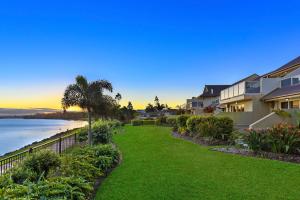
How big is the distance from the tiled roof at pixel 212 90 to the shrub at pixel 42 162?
1851 inches

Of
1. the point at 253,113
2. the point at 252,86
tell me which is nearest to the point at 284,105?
the point at 253,113

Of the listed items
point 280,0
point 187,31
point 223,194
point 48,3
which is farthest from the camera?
point 187,31

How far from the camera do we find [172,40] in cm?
2202

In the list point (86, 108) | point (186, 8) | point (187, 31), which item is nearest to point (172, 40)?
point (187, 31)

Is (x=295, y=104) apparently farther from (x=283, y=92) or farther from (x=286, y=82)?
(x=286, y=82)

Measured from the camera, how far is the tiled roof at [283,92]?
2060 cm

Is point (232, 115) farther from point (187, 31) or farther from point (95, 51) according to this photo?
point (95, 51)

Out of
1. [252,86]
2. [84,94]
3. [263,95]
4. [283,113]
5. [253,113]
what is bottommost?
[253,113]

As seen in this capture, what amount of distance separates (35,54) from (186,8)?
36.4ft

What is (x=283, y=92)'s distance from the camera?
2234 centimetres

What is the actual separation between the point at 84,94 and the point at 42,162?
7000 millimetres

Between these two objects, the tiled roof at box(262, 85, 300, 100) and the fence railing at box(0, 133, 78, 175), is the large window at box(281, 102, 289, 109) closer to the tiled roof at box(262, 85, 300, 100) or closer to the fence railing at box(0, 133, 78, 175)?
the tiled roof at box(262, 85, 300, 100)

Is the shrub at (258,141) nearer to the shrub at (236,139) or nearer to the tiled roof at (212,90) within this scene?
the shrub at (236,139)

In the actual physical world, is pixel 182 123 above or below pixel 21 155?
above
